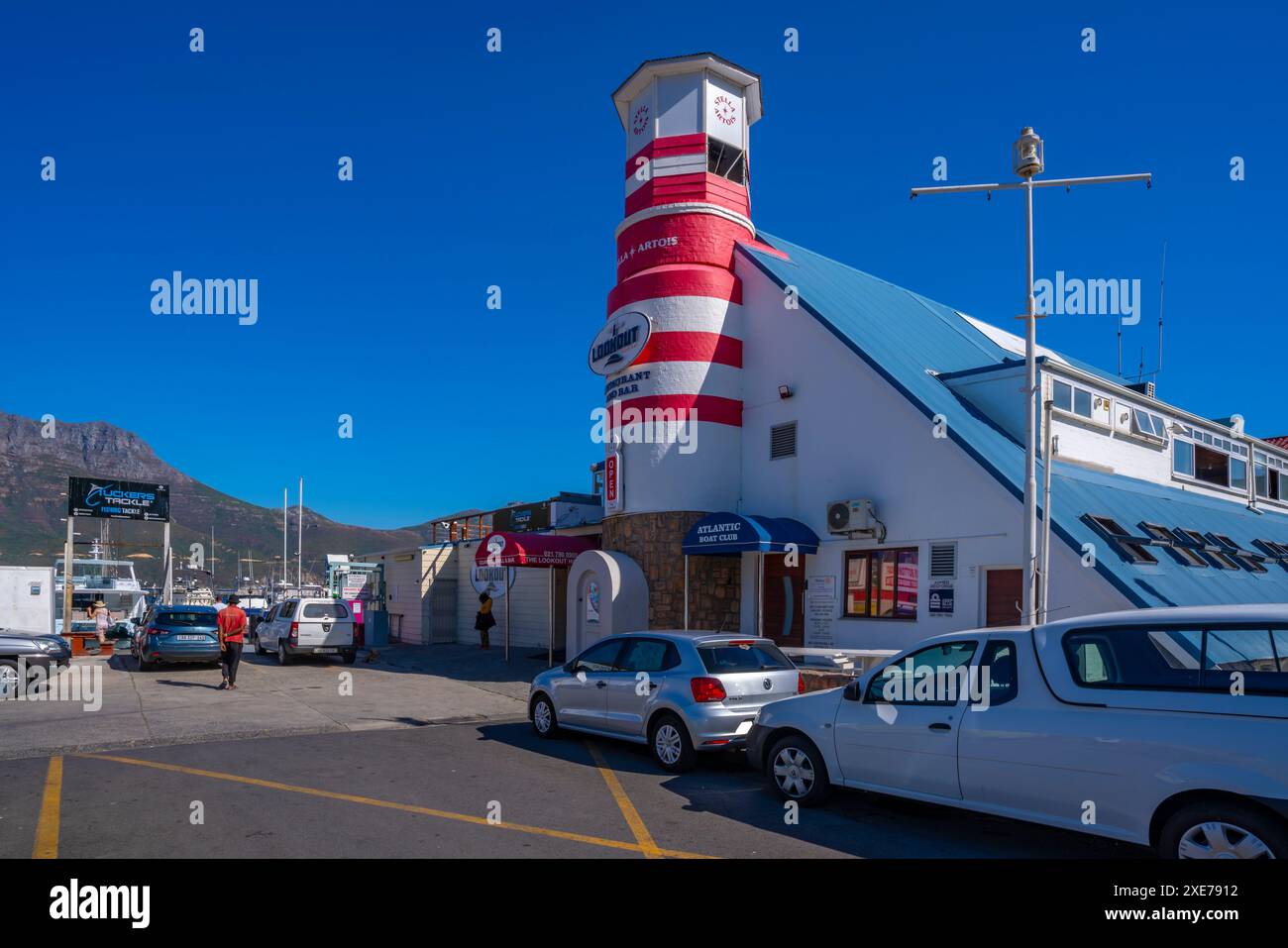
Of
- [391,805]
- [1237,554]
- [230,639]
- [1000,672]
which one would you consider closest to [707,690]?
[391,805]

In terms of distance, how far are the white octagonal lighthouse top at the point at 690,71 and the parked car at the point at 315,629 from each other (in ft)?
44.6

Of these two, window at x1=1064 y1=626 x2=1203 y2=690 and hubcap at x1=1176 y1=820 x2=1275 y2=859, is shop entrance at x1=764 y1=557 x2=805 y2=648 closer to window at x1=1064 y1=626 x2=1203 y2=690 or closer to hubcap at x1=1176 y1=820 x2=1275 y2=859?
window at x1=1064 y1=626 x2=1203 y2=690

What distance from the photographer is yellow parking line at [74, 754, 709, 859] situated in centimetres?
687

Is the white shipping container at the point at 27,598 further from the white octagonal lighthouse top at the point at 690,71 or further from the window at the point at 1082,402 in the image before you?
the window at the point at 1082,402

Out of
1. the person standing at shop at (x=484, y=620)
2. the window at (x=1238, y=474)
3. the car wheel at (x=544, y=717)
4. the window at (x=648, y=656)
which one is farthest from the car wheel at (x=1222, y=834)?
the person standing at shop at (x=484, y=620)

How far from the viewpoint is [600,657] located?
1141 centimetres

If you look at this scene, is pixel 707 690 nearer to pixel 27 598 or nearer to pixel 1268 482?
pixel 1268 482

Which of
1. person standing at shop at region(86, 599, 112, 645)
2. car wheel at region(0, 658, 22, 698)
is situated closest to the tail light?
car wheel at region(0, 658, 22, 698)

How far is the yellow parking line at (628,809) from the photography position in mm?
6801

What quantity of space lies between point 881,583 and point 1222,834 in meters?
10.7

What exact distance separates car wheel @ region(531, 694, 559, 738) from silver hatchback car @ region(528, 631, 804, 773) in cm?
22

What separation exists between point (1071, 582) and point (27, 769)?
13.1 metres
